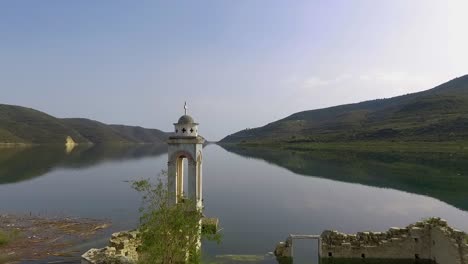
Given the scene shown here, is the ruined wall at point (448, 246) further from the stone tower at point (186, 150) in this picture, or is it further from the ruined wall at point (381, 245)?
the stone tower at point (186, 150)

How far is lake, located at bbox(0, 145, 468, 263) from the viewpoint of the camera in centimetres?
3991

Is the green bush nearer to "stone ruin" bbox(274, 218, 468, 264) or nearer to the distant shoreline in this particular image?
"stone ruin" bbox(274, 218, 468, 264)

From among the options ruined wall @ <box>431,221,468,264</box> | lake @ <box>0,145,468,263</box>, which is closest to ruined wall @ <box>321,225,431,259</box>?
ruined wall @ <box>431,221,468,264</box>

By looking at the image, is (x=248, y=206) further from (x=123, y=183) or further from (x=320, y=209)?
(x=123, y=183)

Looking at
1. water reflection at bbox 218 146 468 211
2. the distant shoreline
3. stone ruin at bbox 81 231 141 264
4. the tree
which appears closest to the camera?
the tree

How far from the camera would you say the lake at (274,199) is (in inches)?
1571

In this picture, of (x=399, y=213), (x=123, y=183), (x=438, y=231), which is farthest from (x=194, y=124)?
(x=123, y=183)

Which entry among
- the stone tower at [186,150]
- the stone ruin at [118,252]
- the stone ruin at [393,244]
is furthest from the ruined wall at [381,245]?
the stone ruin at [118,252]

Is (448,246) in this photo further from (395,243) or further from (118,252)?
(118,252)

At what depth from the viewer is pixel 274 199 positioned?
59.8 m

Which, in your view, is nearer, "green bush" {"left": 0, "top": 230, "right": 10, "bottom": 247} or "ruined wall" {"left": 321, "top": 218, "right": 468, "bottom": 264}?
"ruined wall" {"left": 321, "top": 218, "right": 468, "bottom": 264}

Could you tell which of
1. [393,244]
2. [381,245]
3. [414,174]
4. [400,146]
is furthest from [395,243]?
[400,146]

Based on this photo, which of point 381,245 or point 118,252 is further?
point 381,245

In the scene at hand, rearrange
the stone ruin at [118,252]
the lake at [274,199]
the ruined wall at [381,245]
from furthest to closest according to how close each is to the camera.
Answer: the lake at [274,199]
the ruined wall at [381,245]
the stone ruin at [118,252]
